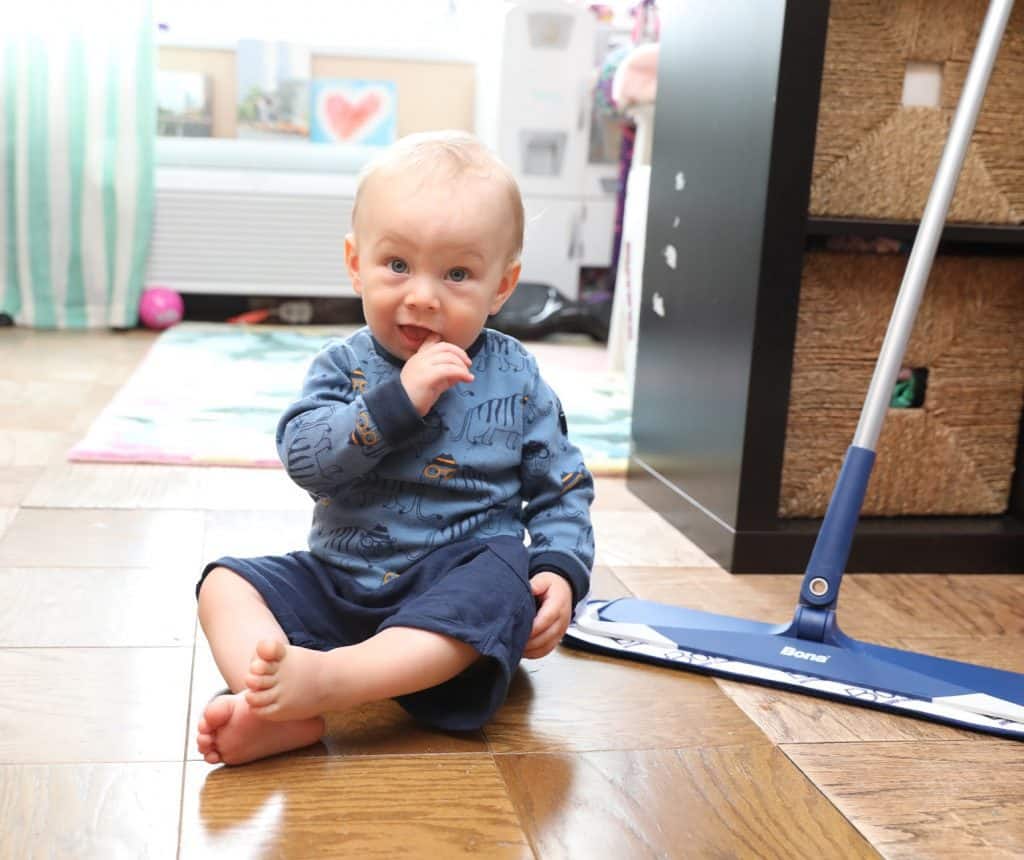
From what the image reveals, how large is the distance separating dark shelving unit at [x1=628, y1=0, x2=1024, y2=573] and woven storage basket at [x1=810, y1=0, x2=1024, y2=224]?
0.04 m

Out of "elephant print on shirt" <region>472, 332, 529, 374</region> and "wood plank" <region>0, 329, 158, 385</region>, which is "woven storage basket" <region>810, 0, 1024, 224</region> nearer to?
"elephant print on shirt" <region>472, 332, 529, 374</region>

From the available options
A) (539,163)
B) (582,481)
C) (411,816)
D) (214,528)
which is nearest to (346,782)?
(411,816)

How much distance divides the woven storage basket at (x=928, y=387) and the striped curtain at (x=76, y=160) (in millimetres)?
2115

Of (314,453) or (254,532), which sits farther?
(254,532)

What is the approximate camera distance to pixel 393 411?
880 mm

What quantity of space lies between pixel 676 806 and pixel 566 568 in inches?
9.2

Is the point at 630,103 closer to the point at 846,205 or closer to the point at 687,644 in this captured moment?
the point at 846,205

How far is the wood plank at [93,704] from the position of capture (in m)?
0.82

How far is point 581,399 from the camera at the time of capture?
2309 millimetres

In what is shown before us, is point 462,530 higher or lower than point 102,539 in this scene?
higher

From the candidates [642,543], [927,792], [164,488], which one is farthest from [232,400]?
[927,792]

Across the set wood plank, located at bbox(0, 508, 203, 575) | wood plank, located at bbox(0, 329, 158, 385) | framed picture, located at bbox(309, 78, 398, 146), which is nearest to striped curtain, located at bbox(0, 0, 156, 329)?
wood plank, located at bbox(0, 329, 158, 385)

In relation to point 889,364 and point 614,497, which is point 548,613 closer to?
point 889,364

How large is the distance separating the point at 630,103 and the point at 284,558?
73.8 inches
